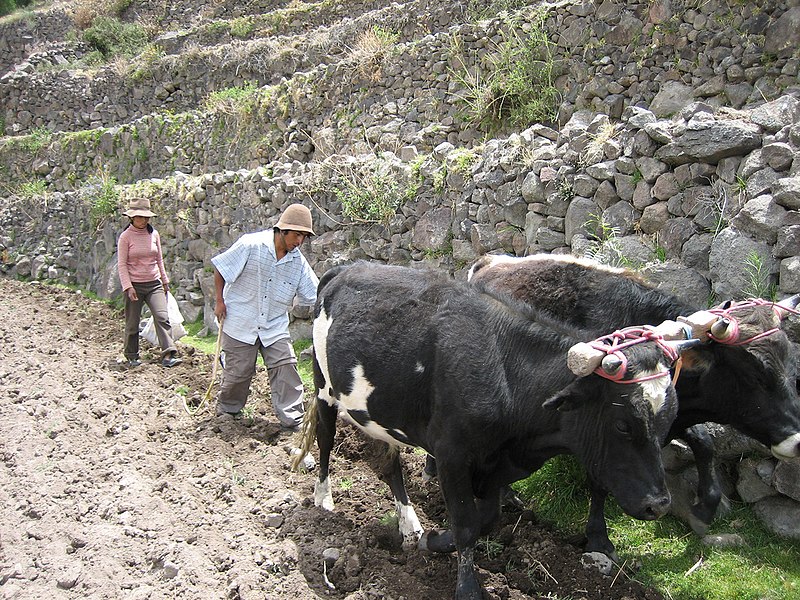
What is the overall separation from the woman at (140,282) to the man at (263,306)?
2.63 meters

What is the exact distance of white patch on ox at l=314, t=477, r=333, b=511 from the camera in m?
5.33

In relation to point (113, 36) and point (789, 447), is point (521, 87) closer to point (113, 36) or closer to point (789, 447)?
point (789, 447)

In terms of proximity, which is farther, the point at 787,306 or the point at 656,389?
the point at 787,306

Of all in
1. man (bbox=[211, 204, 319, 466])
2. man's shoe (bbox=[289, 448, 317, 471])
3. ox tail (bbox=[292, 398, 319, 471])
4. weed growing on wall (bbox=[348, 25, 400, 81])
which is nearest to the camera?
ox tail (bbox=[292, 398, 319, 471])

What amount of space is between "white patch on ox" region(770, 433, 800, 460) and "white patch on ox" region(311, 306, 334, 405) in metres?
3.00

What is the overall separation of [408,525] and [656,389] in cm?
218

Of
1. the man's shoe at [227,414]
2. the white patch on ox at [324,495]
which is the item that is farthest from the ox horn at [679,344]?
the man's shoe at [227,414]

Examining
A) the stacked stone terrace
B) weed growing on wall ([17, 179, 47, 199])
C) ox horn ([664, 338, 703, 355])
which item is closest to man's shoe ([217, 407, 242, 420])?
the stacked stone terrace

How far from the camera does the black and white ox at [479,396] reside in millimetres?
3645

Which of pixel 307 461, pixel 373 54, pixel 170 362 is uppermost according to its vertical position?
pixel 373 54

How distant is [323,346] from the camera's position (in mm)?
5246

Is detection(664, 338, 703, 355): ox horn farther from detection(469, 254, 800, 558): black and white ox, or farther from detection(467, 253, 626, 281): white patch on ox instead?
detection(467, 253, 626, 281): white patch on ox

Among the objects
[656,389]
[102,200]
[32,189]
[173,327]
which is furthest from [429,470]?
[32,189]

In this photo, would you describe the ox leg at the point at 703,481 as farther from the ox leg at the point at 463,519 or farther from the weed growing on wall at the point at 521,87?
the weed growing on wall at the point at 521,87
